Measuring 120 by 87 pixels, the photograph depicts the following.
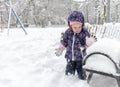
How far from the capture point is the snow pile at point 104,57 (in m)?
5.04

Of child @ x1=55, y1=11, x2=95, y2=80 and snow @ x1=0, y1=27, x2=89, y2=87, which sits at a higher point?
child @ x1=55, y1=11, x2=95, y2=80

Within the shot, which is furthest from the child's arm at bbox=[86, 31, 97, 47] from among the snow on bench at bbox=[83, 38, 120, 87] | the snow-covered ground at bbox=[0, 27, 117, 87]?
the snow-covered ground at bbox=[0, 27, 117, 87]

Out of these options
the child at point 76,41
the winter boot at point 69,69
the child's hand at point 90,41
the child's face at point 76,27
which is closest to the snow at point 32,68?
the winter boot at point 69,69

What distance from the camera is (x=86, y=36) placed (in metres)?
5.94

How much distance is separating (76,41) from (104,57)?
31.7 inches

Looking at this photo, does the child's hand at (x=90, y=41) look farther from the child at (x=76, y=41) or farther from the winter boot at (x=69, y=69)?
the winter boot at (x=69, y=69)

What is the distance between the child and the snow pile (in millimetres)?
477

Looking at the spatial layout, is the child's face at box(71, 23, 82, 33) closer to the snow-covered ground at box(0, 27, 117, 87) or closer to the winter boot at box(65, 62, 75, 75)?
the winter boot at box(65, 62, 75, 75)

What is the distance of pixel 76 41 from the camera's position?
19.4ft

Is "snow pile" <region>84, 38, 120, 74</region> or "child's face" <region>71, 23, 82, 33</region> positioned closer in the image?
"snow pile" <region>84, 38, 120, 74</region>

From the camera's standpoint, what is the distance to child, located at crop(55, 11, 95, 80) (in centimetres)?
583

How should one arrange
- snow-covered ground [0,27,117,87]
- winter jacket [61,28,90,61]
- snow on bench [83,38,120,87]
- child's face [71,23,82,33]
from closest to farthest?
1. snow on bench [83,38,120,87]
2. snow-covered ground [0,27,117,87]
3. child's face [71,23,82,33]
4. winter jacket [61,28,90,61]

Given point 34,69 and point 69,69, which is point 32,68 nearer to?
point 34,69

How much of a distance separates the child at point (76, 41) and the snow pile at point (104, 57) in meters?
0.48
